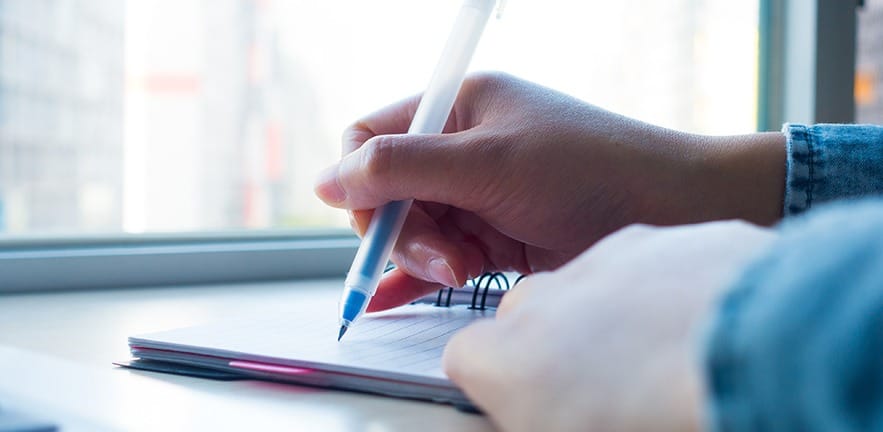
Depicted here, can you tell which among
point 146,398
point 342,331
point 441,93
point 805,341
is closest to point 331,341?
point 342,331

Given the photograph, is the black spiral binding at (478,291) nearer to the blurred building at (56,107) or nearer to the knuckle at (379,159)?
the knuckle at (379,159)

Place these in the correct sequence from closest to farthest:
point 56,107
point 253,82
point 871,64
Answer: point 56,107, point 871,64, point 253,82

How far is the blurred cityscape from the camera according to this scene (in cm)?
129

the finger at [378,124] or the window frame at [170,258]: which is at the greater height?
the finger at [378,124]

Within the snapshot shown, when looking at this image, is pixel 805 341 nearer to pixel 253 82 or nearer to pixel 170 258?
pixel 170 258

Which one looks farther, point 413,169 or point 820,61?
point 820,61

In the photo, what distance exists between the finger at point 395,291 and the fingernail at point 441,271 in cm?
4

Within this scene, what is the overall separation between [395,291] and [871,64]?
4.65 ft

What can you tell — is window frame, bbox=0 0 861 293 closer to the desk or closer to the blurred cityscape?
the blurred cityscape

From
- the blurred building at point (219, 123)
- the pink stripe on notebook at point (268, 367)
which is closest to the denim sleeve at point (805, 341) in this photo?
the pink stripe on notebook at point (268, 367)

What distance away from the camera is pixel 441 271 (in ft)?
2.25

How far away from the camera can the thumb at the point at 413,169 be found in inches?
24.8

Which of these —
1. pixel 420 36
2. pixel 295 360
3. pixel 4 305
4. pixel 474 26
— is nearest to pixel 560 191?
pixel 474 26

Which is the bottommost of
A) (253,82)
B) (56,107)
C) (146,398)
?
(146,398)
